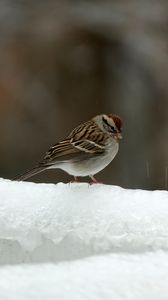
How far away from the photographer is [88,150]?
3131 mm

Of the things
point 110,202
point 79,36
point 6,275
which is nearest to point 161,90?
point 79,36

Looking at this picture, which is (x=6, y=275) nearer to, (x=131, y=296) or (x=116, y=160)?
(x=131, y=296)

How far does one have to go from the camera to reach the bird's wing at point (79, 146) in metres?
3.03

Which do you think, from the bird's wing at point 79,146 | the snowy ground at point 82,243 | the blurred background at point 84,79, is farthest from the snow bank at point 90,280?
the blurred background at point 84,79

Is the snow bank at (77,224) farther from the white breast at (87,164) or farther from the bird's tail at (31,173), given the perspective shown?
the white breast at (87,164)

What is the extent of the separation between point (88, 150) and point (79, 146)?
4 cm

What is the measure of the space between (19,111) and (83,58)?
2.45 ft

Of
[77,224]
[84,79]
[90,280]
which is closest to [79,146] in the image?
[77,224]

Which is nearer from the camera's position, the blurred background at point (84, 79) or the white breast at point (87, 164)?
the white breast at point (87, 164)

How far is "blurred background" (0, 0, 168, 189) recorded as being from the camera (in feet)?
21.8

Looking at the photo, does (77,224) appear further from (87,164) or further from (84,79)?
(84,79)

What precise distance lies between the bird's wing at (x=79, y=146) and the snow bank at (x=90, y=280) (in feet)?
4.05

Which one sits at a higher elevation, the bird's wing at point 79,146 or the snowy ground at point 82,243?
the bird's wing at point 79,146

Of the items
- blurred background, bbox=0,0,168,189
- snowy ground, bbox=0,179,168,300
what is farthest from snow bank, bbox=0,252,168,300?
blurred background, bbox=0,0,168,189
